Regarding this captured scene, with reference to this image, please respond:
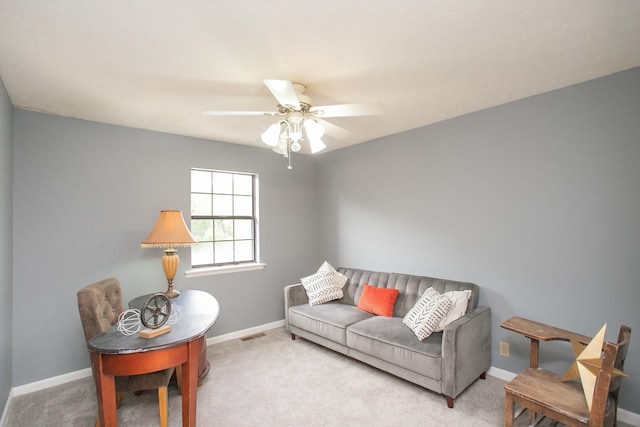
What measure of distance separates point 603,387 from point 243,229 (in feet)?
12.2

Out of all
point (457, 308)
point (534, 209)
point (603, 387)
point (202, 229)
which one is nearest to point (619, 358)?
point (603, 387)

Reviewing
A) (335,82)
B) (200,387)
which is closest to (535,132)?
(335,82)

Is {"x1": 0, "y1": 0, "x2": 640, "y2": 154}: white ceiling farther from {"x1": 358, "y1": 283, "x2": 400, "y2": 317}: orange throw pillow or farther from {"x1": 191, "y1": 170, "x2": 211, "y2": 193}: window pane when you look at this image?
{"x1": 358, "y1": 283, "x2": 400, "y2": 317}: orange throw pillow

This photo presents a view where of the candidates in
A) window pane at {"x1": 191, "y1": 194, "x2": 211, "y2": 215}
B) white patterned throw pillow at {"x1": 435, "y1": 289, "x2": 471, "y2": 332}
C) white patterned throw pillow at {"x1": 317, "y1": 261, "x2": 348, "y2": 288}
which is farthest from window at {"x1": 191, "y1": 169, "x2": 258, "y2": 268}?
white patterned throw pillow at {"x1": 435, "y1": 289, "x2": 471, "y2": 332}

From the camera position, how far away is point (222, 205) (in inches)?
162

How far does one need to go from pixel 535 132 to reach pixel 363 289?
7.53 ft

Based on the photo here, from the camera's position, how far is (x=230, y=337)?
394 centimetres

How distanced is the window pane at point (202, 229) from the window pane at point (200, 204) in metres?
0.10

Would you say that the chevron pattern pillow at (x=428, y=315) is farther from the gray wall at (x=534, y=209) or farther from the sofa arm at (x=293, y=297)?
the sofa arm at (x=293, y=297)

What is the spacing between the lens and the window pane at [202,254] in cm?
387

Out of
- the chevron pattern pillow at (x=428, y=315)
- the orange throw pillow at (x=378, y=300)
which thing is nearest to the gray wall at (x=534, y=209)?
the orange throw pillow at (x=378, y=300)

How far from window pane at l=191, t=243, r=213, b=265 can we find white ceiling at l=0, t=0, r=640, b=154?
5.57ft

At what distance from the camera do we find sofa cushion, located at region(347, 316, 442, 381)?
2531mm

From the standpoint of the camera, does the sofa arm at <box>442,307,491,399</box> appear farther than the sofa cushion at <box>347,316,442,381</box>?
No
